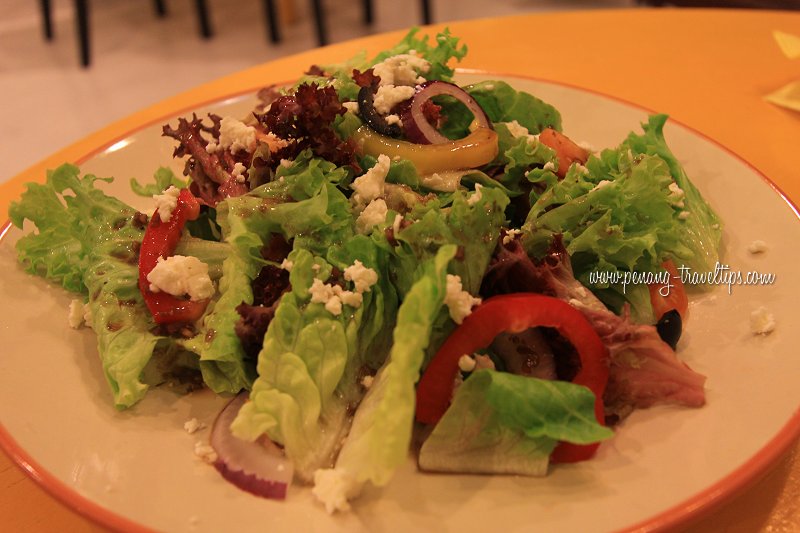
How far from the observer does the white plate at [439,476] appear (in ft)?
3.97

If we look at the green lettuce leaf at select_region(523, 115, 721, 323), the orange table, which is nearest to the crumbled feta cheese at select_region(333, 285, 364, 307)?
the green lettuce leaf at select_region(523, 115, 721, 323)

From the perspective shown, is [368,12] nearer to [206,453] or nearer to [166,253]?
[166,253]

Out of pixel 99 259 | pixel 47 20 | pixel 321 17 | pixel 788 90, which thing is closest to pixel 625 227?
pixel 99 259

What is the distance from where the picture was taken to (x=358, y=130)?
191cm

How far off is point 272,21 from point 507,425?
6428 millimetres

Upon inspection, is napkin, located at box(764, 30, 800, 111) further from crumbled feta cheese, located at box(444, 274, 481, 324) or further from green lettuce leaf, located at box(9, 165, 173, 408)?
green lettuce leaf, located at box(9, 165, 173, 408)

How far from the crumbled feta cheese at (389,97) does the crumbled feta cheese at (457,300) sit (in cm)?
68

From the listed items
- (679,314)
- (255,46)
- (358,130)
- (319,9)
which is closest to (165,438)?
(358,130)

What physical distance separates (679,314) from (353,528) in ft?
2.94

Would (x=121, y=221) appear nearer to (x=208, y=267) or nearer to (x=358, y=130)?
(x=208, y=267)

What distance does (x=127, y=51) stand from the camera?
23.5 ft

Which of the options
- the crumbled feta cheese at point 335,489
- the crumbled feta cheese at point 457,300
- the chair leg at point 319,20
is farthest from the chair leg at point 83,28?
the crumbled feta cheese at point 335,489

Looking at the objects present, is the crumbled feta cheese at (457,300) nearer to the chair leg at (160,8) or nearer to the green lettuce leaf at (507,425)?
the green lettuce leaf at (507,425)

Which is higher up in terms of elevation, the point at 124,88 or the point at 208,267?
the point at 208,267
